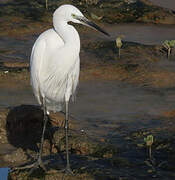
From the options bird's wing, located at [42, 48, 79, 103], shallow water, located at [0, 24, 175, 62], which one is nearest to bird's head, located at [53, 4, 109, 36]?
bird's wing, located at [42, 48, 79, 103]

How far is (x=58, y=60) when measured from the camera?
18.4 ft

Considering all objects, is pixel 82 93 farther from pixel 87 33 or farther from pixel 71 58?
pixel 87 33

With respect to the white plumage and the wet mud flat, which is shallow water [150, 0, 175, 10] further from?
the white plumage

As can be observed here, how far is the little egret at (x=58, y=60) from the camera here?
543cm

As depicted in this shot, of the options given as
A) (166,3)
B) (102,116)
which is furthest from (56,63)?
(166,3)

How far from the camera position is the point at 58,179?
552 cm

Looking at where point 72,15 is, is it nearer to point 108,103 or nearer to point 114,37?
point 108,103

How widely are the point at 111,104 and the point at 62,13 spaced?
297 centimetres

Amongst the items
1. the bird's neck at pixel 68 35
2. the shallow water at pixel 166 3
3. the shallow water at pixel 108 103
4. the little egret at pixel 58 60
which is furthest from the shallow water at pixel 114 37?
the bird's neck at pixel 68 35

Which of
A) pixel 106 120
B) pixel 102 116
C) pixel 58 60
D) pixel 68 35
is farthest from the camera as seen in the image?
pixel 102 116

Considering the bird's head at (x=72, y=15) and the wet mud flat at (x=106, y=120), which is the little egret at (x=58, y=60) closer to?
the bird's head at (x=72, y=15)

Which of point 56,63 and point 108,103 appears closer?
point 56,63

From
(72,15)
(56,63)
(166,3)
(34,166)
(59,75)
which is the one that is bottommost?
(34,166)

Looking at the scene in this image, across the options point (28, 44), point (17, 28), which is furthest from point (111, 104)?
point (17, 28)
